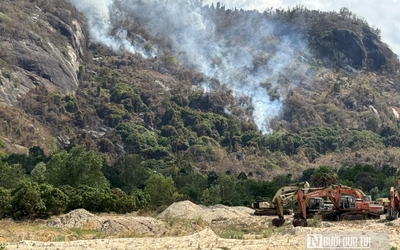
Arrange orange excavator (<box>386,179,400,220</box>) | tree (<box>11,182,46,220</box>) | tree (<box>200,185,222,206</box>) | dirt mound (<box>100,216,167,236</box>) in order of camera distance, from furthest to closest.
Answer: tree (<box>200,185,222,206</box>)
tree (<box>11,182,46,220</box>)
orange excavator (<box>386,179,400,220</box>)
dirt mound (<box>100,216,167,236</box>)

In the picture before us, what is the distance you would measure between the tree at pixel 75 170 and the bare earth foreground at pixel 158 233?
90.0ft

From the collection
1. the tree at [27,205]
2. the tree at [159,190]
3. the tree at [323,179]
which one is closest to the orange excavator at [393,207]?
the tree at [27,205]

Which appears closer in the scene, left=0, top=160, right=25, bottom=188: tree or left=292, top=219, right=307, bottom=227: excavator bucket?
left=292, top=219, right=307, bottom=227: excavator bucket

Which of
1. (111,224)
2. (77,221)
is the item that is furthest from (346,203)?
(77,221)

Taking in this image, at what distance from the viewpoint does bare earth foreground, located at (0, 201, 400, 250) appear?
85.6ft

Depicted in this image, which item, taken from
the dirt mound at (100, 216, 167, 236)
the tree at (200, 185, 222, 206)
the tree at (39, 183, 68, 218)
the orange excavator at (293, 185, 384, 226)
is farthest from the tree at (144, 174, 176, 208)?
the dirt mound at (100, 216, 167, 236)

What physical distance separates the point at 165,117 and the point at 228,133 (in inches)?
829

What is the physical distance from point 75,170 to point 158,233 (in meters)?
44.0

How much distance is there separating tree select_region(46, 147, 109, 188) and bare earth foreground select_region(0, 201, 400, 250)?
90.0 feet

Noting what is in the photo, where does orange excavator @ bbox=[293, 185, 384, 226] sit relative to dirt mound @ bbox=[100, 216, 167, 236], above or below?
above

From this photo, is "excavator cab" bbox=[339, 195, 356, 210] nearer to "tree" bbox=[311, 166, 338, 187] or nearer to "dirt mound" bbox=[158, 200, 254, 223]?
"dirt mound" bbox=[158, 200, 254, 223]

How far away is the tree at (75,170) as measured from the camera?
75.8 meters

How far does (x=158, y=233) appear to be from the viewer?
34531mm

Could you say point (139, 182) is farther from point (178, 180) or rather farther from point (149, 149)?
point (149, 149)
